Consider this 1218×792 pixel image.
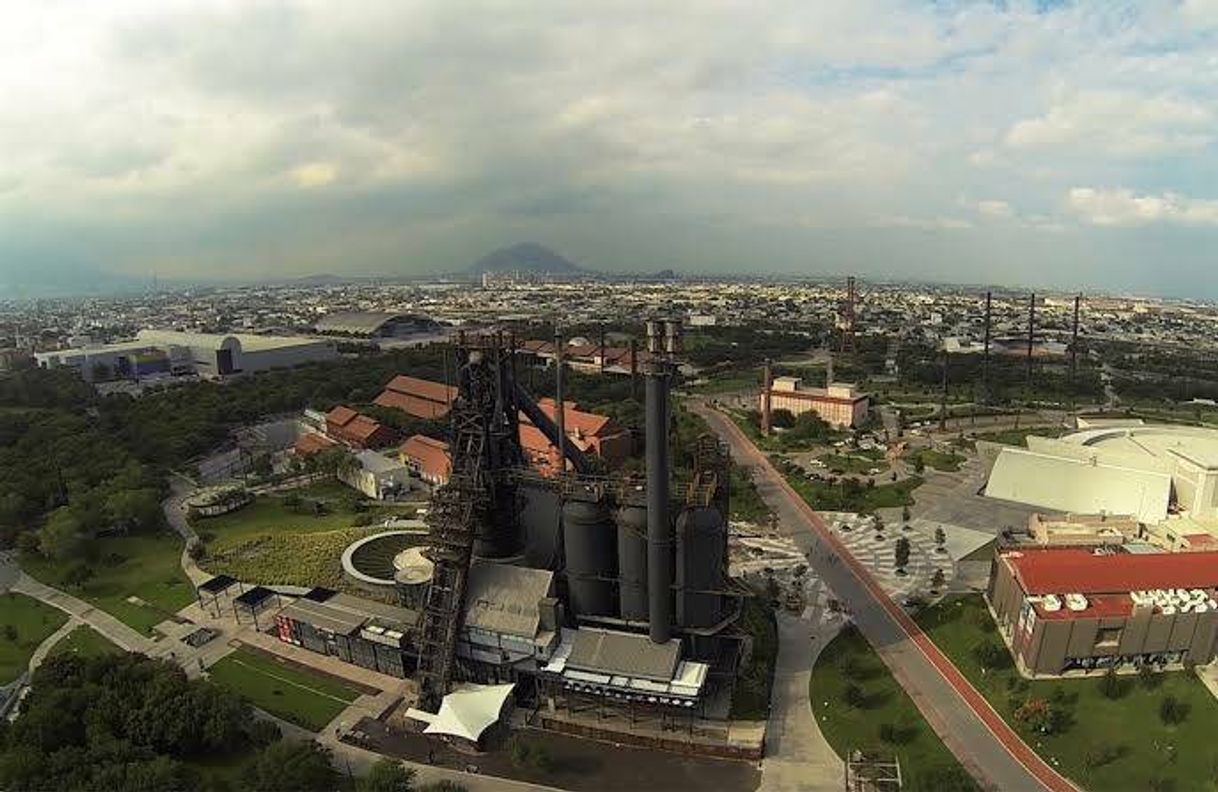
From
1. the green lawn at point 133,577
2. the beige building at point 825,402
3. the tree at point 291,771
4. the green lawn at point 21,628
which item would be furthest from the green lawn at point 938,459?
the green lawn at point 21,628

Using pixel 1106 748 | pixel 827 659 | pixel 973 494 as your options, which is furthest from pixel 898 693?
pixel 973 494

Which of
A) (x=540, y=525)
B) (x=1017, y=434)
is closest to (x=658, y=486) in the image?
(x=540, y=525)

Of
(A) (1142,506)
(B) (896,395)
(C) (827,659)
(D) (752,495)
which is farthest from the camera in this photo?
(B) (896,395)

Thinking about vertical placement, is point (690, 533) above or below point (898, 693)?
above

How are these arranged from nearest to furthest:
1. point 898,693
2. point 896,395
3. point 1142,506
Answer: point 898,693
point 1142,506
point 896,395

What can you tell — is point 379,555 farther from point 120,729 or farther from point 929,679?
point 929,679

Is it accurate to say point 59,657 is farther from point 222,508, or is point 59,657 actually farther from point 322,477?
point 322,477

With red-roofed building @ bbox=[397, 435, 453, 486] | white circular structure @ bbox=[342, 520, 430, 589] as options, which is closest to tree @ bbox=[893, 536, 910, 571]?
white circular structure @ bbox=[342, 520, 430, 589]

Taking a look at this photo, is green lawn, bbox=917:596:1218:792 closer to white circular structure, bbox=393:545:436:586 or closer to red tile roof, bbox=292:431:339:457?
white circular structure, bbox=393:545:436:586
